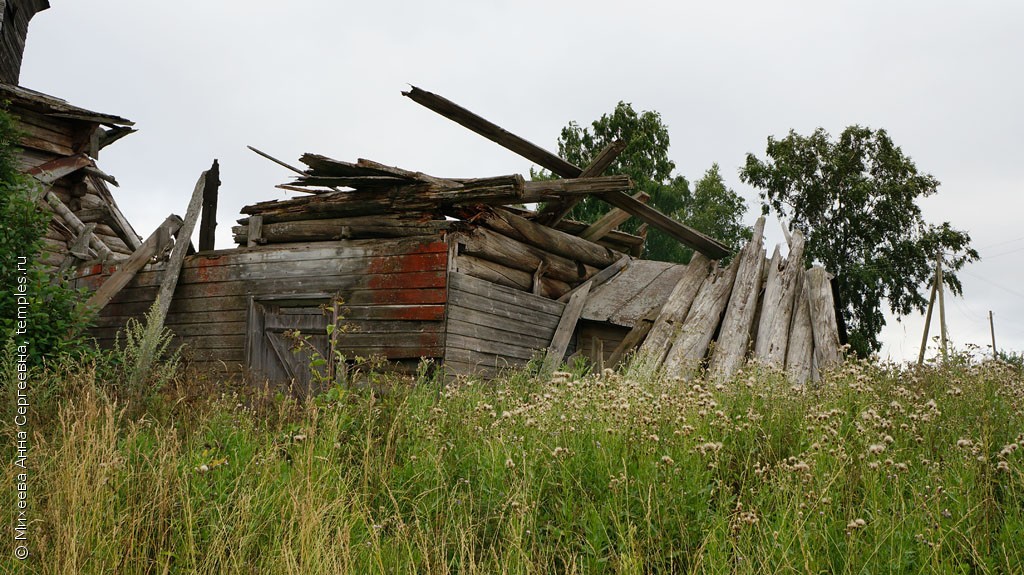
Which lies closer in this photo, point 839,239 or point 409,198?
point 409,198

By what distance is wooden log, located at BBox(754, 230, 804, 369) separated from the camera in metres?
10.7

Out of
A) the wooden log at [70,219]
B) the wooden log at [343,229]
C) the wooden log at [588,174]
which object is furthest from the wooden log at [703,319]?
the wooden log at [70,219]

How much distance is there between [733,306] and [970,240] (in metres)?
19.7

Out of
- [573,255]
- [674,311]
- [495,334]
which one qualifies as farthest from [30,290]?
[674,311]

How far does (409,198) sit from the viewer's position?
10133 millimetres

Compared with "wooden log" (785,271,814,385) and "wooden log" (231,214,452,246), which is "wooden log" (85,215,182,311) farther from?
"wooden log" (785,271,814,385)

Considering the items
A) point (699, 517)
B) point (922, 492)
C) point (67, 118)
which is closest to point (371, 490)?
point (699, 517)

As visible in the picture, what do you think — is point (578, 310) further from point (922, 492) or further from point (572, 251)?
point (922, 492)

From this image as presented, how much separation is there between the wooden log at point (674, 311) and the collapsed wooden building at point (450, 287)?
0.03 metres

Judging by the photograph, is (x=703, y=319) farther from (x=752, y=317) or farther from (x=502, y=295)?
(x=502, y=295)

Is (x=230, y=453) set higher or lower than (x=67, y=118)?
lower

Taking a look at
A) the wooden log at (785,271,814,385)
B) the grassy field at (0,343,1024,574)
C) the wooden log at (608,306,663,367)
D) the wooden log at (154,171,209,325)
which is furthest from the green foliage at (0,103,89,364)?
the wooden log at (785,271,814,385)

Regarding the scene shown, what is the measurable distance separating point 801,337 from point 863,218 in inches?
699

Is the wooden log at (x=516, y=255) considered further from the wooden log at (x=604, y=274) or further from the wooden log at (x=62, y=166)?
the wooden log at (x=62, y=166)
